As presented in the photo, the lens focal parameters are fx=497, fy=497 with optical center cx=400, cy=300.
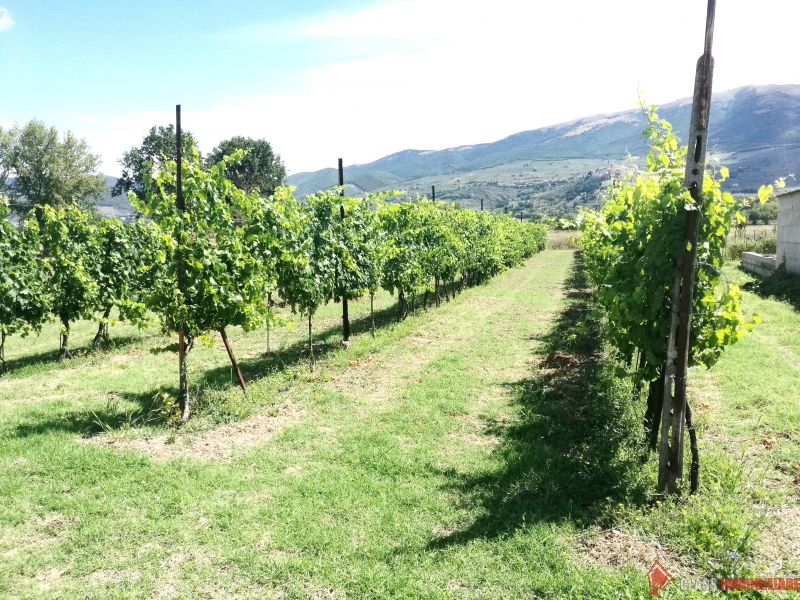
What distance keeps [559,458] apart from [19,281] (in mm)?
11709

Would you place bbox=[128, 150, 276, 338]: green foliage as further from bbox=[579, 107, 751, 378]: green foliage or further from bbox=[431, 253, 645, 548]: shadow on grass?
bbox=[579, 107, 751, 378]: green foliage

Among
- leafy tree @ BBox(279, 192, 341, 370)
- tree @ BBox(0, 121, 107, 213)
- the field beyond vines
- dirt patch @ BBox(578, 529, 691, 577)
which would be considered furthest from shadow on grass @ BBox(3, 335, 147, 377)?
tree @ BBox(0, 121, 107, 213)

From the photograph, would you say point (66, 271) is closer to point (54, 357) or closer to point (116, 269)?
point (116, 269)

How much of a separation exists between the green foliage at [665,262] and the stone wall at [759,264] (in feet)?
58.3

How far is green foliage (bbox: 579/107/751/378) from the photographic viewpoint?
4.42m

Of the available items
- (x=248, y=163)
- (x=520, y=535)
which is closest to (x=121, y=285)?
(x=520, y=535)

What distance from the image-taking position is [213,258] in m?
7.17

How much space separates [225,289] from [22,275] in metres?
7.01

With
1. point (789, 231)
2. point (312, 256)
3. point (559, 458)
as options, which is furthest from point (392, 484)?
point (789, 231)

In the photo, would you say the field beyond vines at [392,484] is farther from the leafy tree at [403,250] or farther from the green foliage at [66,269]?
the leafy tree at [403,250]

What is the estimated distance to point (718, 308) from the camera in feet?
15.7

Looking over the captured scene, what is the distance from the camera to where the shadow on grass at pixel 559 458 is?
181 inches

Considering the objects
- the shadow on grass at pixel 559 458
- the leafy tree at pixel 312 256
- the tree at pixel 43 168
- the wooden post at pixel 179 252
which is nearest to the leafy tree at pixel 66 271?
the leafy tree at pixel 312 256

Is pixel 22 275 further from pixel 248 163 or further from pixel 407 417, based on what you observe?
pixel 248 163
